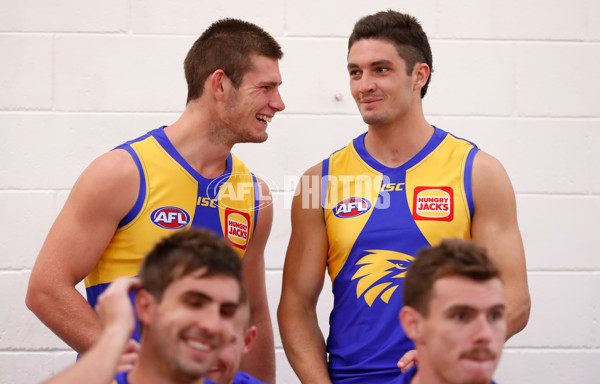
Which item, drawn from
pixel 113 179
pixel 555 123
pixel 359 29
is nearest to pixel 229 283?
pixel 113 179

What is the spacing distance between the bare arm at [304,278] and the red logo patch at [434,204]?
31 centimetres

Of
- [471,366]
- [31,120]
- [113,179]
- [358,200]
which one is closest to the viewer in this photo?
[471,366]

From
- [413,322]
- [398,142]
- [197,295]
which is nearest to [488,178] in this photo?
[398,142]

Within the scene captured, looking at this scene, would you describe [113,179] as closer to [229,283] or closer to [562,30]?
[229,283]

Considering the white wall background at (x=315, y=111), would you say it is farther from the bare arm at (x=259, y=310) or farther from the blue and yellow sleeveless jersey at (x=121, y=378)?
the blue and yellow sleeveless jersey at (x=121, y=378)

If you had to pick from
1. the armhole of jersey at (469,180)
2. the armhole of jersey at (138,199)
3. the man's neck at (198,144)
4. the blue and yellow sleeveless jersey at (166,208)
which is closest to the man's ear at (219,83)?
the man's neck at (198,144)

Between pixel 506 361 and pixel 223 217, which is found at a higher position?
pixel 223 217

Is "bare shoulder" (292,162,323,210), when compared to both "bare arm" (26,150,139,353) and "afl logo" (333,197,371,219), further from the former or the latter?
"bare arm" (26,150,139,353)

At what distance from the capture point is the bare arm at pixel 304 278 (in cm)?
235

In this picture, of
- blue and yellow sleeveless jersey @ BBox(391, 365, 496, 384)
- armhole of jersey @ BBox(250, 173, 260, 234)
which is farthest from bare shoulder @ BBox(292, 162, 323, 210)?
Answer: blue and yellow sleeveless jersey @ BBox(391, 365, 496, 384)

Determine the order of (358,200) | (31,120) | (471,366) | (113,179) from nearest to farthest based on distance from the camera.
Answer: (471,366), (113,179), (358,200), (31,120)

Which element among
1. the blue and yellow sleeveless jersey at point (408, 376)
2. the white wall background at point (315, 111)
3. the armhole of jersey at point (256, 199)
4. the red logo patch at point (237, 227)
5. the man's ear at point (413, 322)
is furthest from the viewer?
the white wall background at point (315, 111)

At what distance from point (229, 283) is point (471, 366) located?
53 cm

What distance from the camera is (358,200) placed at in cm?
236
